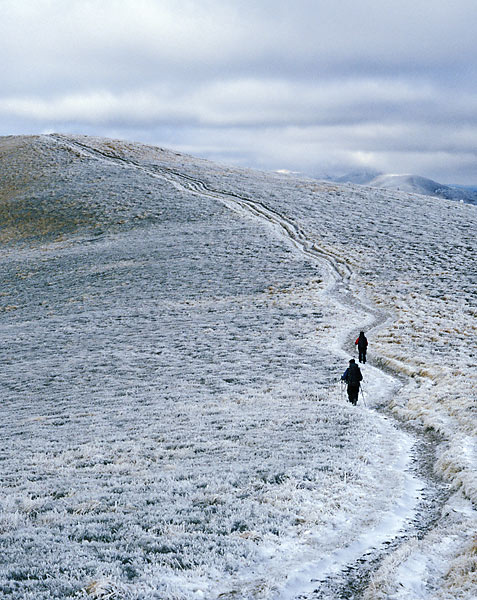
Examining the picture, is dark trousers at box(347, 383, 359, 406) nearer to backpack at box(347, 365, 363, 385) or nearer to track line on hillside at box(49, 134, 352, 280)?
backpack at box(347, 365, 363, 385)

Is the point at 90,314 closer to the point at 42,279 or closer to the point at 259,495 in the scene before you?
the point at 42,279

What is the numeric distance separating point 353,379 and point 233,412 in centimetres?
418

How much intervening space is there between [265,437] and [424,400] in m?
6.34

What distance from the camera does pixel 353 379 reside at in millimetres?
17469

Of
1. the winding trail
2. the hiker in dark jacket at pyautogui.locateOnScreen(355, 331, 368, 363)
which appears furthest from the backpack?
the hiker in dark jacket at pyautogui.locateOnScreen(355, 331, 368, 363)

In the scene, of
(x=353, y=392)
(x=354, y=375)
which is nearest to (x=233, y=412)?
(x=353, y=392)

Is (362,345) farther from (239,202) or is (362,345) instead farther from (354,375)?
(239,202)

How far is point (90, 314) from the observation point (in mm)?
34531

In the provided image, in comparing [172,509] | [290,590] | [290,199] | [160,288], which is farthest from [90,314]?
[290,199]

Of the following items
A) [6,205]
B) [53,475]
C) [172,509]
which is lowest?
[53,475]

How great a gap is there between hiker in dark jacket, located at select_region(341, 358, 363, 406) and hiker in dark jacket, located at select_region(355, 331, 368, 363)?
490 cm

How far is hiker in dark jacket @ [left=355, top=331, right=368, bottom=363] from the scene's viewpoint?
2230 centimetres

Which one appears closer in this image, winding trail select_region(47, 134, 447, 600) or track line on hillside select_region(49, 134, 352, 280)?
winding trail select_region(47, 134, 447, 600)

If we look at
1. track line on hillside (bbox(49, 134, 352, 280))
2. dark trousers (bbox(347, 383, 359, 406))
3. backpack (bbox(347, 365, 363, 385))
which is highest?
track line on hillside (bbox(49, 134, 352, 280))
